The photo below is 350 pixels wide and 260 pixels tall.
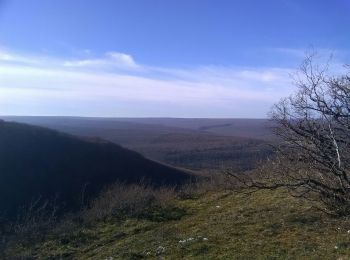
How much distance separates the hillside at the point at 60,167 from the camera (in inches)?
1879

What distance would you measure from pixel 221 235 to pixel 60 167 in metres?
46.2

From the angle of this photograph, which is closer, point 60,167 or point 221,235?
point 221,235

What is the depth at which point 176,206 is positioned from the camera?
52.9ft

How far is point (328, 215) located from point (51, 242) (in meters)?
6.95

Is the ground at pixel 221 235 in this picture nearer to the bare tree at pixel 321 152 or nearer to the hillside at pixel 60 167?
the bare tree at pixel 321 152

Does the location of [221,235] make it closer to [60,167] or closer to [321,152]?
[321,152]

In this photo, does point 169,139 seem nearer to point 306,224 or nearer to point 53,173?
point 53,173

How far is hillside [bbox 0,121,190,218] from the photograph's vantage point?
47719mm

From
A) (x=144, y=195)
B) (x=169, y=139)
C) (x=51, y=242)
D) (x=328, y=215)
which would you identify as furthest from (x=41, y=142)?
(x=169, y=139)

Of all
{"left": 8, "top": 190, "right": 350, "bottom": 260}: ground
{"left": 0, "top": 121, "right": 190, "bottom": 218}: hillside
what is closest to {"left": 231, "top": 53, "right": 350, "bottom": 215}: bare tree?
{"left": 8, "top": 190, "right": 350, "bottom": 260}: ground

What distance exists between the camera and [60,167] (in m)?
54.9

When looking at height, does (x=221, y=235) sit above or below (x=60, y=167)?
above

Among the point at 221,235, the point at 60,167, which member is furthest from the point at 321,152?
the point at 60,167

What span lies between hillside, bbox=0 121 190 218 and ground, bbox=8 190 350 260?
2948 centimetres
